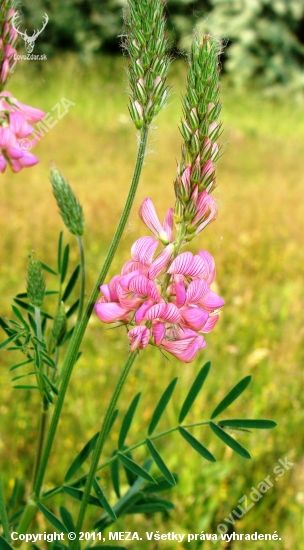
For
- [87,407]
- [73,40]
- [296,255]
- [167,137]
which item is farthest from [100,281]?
[73,40]

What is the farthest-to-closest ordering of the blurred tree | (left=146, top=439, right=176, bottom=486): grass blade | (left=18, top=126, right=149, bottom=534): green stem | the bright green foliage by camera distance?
the bright green foliage
the blurred tree
(left=146, top=439, right=176, bottom=486): grass blade
(left=18, top=126, right=149, bottom=534): green stem

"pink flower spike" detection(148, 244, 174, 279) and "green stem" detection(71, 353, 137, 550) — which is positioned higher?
"pink flower spike" detection(148, 244, 174, 279)

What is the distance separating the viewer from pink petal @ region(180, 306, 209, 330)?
60 cm

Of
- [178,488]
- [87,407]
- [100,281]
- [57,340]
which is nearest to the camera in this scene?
[100,281]

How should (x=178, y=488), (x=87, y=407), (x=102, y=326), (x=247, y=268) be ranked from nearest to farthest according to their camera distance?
(x=178, y=488) < (x=87, y=407) < (x=102, y=326) < (x=247, y=268)

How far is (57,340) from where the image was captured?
2.61 ft

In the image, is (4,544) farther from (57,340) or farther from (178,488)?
(178,488)

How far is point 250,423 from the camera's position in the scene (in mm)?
793

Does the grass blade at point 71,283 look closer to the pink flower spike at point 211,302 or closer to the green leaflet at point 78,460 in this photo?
the green leaflet at point 78,460

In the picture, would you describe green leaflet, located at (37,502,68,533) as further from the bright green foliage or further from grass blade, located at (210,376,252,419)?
the bright green foliage

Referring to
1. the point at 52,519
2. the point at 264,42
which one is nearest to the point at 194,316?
the point at 52,519

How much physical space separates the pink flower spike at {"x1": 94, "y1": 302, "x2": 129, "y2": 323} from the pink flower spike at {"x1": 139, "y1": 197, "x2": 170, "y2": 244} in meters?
0.09

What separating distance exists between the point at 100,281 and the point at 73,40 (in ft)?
32.9

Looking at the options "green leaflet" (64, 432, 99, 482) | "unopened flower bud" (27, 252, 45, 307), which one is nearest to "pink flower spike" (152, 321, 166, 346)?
"unopened flower bud" (27, 252, 45, 307)
